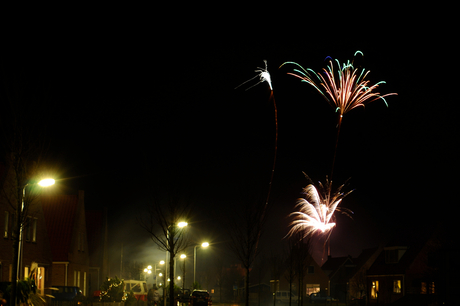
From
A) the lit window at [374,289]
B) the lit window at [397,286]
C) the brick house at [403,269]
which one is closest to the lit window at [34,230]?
the brick house at [403,269]

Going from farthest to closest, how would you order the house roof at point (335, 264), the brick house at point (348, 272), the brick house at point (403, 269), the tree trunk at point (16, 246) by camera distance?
the house roof at point (335, 264), the brick house at point (348, 272), the brick house at point (403, 269), the tree trunk at point (16, 246)

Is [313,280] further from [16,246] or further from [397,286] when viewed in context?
[16,246]

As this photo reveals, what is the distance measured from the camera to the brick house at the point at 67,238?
39469 mm

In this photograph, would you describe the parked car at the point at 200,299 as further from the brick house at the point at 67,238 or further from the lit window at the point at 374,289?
the lit window at the point at 374,289

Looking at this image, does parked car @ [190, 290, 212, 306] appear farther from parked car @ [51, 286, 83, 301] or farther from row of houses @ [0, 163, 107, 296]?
parked car @ [51, 286, 83, 301]

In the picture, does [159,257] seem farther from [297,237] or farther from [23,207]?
[23,207]

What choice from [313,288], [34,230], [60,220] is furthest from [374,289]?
[34,230]

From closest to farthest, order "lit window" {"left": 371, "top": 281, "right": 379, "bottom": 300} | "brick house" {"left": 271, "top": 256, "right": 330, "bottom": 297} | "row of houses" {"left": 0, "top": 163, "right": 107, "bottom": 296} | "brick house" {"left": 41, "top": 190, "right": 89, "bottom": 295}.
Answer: "row of houses" {"left": 0, "top": 163, "right": 107, "bottom": 296}, "brick house" {"left": 41, "top": 190, "right": 89, "bottom": 295}, "lit window" {"left": 371, "top": 281, "right": 379, "bottom": 300}, "brick house" {"left": 271, "top": 256, "right": 330, "bottom": 297}

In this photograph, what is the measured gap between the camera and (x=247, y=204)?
90.3 feet

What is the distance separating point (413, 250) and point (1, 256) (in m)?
39.3

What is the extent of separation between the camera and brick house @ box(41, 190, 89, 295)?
3947cm

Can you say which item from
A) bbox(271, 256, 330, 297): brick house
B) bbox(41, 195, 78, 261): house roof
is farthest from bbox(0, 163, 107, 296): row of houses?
bbox(271, 256, 330, 297): brick house

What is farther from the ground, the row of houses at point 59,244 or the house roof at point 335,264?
the row of houses at point 59,244

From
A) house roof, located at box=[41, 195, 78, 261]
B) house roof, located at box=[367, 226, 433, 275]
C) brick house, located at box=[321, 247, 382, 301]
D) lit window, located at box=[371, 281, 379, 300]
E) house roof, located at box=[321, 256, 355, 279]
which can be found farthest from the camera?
house roof, located at box=[321, 256, 355, 279]
